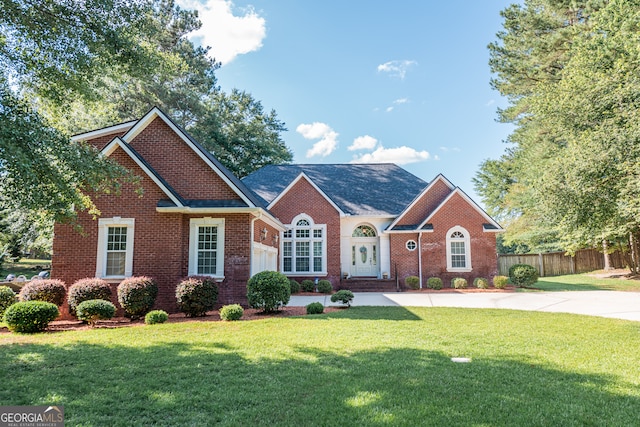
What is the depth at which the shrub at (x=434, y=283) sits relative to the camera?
18719mm

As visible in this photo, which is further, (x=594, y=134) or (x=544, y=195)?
(x=544, y=195)

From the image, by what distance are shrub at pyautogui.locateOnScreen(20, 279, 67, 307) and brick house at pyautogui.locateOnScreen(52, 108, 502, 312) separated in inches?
32.6

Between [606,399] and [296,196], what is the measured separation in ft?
55.6

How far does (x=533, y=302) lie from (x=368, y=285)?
7937 millimetres

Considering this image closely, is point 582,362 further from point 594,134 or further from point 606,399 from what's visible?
point 594,134

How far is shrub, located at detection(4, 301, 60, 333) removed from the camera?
8633 millimetres

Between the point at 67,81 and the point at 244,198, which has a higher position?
the point at 67,81

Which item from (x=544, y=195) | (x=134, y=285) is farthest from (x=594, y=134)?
(x=134, y=285)

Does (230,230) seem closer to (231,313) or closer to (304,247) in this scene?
(231,313)

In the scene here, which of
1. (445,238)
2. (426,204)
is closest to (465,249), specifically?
(445,238)

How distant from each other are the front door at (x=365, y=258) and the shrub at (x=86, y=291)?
13248mm

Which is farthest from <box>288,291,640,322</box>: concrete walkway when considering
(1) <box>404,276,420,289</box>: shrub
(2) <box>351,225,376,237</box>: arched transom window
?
(2) <box>351,225,376,237</box>: arched transom window

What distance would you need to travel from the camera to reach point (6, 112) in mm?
6328

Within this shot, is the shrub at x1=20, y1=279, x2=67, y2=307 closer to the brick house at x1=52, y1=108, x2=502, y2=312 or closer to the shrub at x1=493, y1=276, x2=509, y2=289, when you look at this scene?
the brick house at x1=52, y1=108, x2=502, y2=312
